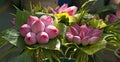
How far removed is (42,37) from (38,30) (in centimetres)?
2

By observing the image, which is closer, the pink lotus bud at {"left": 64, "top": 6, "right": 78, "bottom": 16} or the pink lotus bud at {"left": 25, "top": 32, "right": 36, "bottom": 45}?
the pink lotus bud at {"left": 25, "top": 32, "right": 36, "bottom": 45}

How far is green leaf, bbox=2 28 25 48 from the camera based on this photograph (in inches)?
25.0

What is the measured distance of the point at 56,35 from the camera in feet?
2.12

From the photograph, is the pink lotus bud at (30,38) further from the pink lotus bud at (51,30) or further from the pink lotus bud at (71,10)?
the pink lotus bud at (71,10)

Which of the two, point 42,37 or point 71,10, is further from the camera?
point 71,10

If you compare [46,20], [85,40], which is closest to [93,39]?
[85,40]

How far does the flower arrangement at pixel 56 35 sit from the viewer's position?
2.06 feet

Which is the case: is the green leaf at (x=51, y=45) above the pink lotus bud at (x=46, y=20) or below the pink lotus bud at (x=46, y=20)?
below

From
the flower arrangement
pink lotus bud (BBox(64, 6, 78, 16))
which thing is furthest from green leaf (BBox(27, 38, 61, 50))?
pink lotus bud (BBox(64, 6, 78, 16))

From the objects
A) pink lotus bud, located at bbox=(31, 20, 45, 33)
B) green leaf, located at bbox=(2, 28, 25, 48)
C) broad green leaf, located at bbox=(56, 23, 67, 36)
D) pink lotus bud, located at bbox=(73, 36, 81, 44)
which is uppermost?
pink lotus bud, located at bbox=(31, 20, 45, 33)

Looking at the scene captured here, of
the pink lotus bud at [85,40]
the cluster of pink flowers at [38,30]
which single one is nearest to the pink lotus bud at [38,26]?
the cluster of pink flowers at [38,30]

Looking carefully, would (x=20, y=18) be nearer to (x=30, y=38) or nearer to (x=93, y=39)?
(x=30, y=38)

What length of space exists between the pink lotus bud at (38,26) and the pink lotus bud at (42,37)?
1 cm

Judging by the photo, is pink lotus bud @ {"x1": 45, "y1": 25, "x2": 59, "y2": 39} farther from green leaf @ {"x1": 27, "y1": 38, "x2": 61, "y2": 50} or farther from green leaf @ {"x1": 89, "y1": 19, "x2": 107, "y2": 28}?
green leaf @ {"x1": 89, "y1": 19, "x2": 107, "y2": 28}
